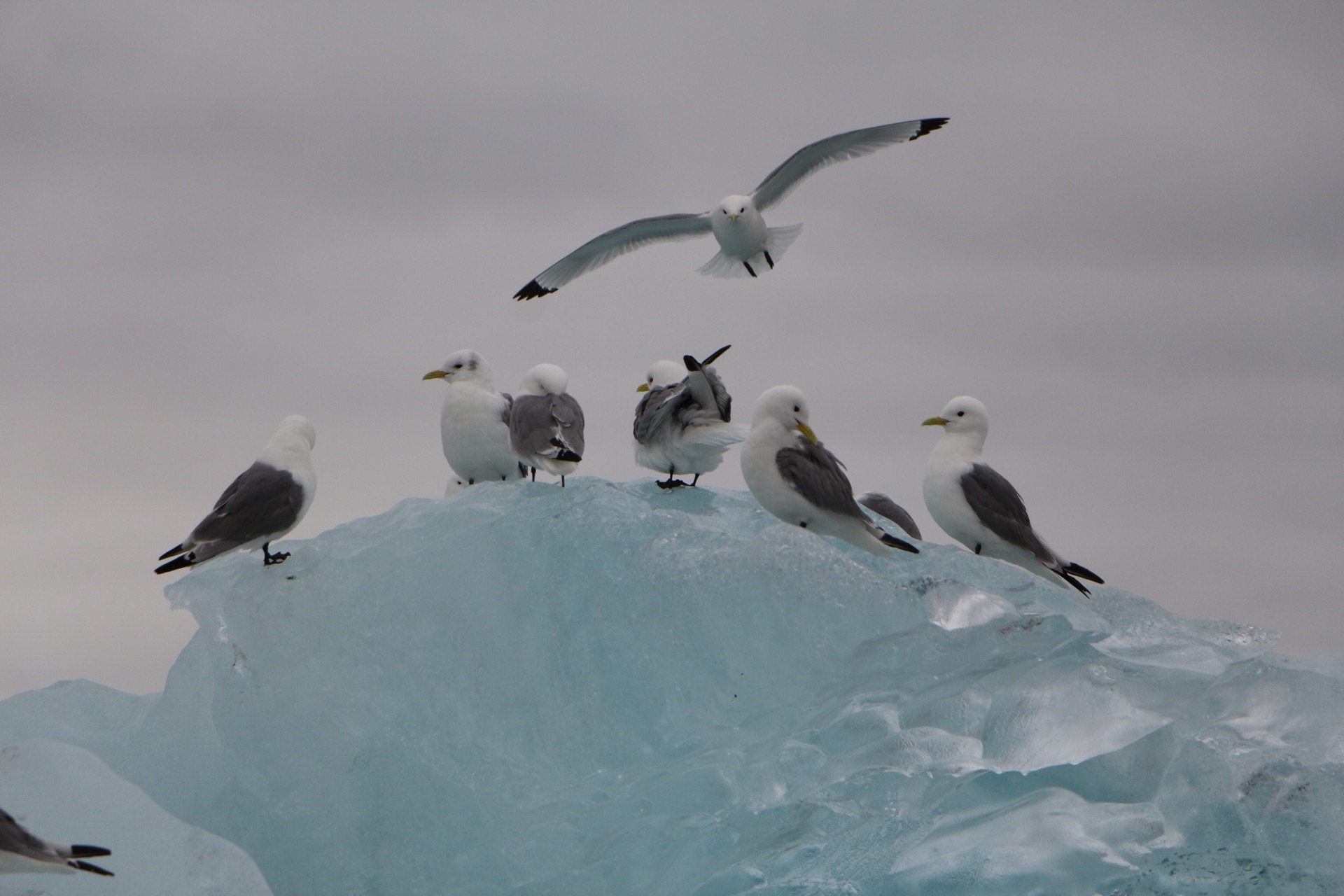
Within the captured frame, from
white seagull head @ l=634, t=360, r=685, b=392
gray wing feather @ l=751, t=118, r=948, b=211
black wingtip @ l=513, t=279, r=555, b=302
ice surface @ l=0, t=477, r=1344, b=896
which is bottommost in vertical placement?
ice surface @ l=0, t=477, r=1344, b=896

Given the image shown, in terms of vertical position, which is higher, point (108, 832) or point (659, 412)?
point (659, 412)

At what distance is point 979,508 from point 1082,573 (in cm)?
67

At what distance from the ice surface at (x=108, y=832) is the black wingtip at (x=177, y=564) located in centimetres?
99

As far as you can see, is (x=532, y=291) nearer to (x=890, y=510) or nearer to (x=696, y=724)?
(x=890, y=510)

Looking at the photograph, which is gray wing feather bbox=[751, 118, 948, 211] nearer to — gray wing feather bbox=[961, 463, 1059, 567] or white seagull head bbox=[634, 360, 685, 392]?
white seagull head bbox=[634, 360, 685, 392]

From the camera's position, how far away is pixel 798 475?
20.5ft

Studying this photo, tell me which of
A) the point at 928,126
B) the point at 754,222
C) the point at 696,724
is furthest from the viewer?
the point at 928,126

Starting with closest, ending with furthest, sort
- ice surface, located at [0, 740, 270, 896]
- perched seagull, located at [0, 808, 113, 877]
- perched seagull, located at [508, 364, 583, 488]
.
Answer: perched seagull, located at [0, 808, 113, 877]
ice surface, located at [0, 740, 270, 896]
perched seagull, located at [508, 364, 583, 488]

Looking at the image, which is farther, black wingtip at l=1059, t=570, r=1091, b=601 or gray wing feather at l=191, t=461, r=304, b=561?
black wingtip at l=1059, t=570, r=1091, b=601

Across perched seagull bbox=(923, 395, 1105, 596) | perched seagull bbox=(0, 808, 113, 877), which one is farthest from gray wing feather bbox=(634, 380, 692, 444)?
perched seagull bbox=(0, 808, 113, 877)

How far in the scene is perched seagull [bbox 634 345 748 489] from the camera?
6.89m

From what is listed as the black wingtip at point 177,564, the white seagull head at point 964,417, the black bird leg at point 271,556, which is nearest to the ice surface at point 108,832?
the black wingtip at point 177,564

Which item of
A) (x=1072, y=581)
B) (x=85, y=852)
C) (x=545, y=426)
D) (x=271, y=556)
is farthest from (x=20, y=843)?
(x=1072, y=581)

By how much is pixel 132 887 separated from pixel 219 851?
38cm
